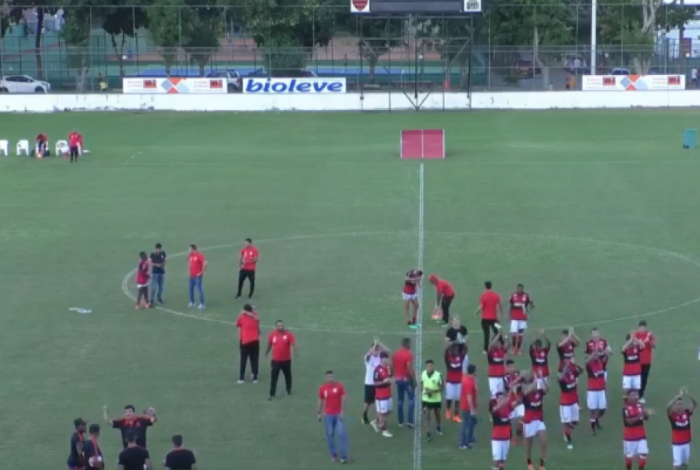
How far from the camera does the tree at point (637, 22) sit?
76.9 m

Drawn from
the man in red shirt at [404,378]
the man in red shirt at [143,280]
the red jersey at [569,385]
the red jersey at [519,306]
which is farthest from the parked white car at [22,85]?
the red jersey at [569,385]

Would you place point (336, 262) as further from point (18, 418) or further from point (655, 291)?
point (18, 418)

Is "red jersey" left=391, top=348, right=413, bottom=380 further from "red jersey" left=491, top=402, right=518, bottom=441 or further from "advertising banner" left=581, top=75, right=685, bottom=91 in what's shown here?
"advertising banner" left=581, top=75, right=685, bottom=91

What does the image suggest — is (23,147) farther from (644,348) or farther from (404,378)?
(644,348)

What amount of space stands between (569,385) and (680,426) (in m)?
2.16

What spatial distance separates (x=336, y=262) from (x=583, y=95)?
44.2 metres

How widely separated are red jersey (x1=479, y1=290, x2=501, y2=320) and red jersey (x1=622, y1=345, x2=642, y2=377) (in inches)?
151

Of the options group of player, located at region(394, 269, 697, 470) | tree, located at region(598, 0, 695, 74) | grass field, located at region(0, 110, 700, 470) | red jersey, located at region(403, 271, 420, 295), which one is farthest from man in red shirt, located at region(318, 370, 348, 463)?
tree, located at region(598, 0, 695, 74)

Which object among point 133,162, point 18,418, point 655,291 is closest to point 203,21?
→ point 133,162

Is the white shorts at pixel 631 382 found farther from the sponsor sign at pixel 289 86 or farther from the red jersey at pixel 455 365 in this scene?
the sponsor sign at pixel 289 86

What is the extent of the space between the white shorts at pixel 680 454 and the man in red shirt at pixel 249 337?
299 inches

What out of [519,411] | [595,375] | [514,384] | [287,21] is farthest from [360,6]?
[514,384]

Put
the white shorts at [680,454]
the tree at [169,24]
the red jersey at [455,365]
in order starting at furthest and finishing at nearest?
1. the tree at [169,24]
2. the red jersey at [455,365]
3. the white shorts at [680,454]

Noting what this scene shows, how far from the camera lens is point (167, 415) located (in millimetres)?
19703
